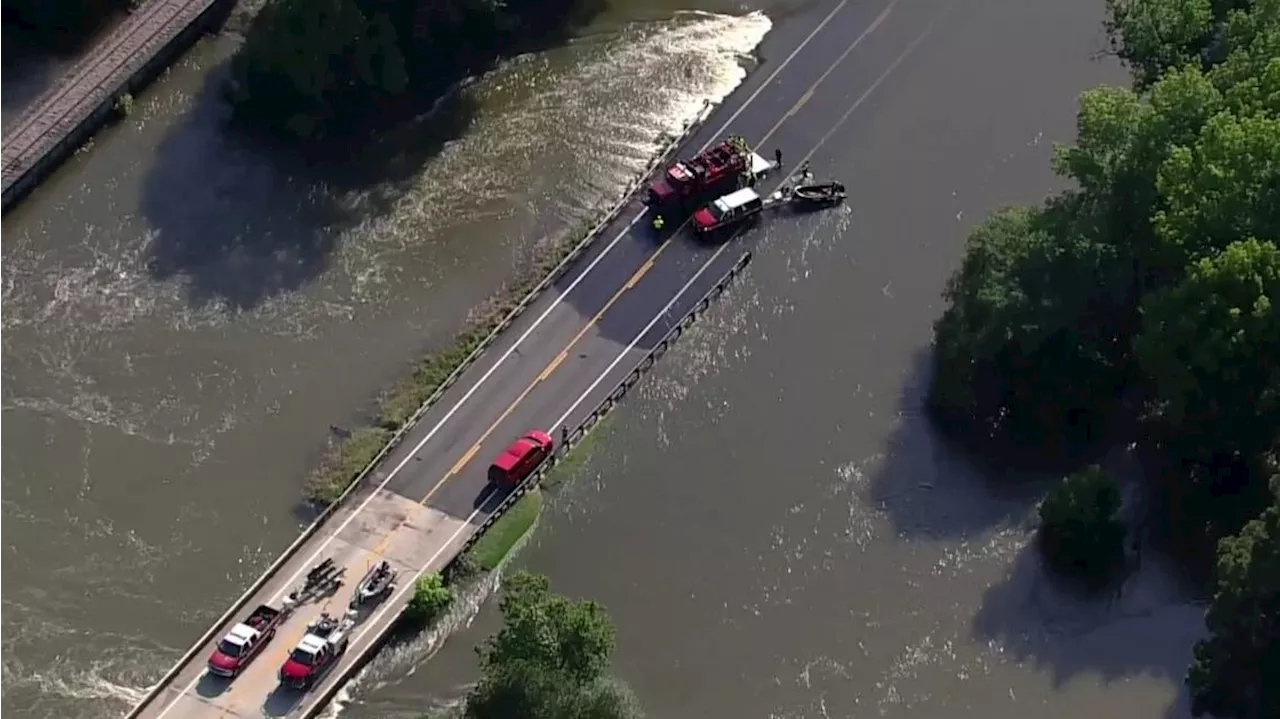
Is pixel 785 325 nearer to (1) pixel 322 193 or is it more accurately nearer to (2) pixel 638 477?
(2) pixel 638 477

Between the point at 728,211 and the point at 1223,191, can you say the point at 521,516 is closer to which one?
the point at 728,211

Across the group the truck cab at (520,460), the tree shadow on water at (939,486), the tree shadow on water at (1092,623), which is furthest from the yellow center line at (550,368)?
the tree shadow on water at (1092,623)

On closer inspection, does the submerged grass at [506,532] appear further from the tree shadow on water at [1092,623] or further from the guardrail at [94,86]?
the guardrail at [94,86]

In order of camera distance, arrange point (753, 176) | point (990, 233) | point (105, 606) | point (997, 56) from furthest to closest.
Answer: point (997, 56)
point (753, 176)
point (990, 233)
point (105, 606)

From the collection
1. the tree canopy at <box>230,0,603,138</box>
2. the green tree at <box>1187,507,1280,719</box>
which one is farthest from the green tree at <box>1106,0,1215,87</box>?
the tree canopy at <box>230,0,603,138</box>

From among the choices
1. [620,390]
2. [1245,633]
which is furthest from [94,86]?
[1245,633]

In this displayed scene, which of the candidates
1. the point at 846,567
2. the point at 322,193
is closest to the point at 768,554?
the point at 846,567
